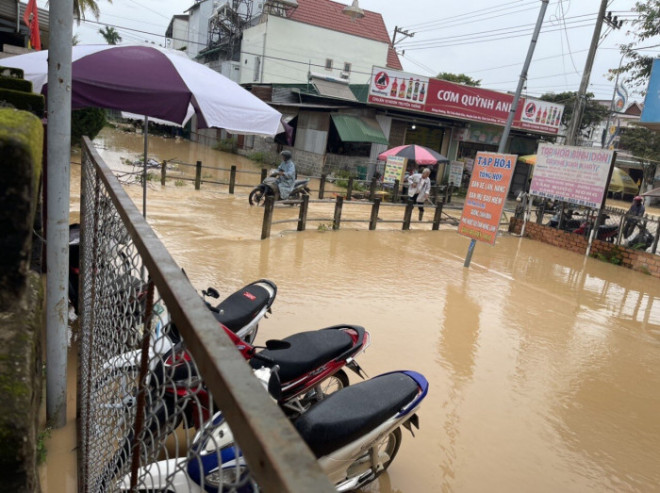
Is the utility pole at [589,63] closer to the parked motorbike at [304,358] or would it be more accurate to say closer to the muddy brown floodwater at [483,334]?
the muddy brown floodwater at [483,334]

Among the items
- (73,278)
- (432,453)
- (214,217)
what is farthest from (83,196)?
(214,217)

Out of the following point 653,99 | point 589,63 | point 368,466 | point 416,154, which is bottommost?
point 368,466

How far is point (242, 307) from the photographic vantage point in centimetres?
384

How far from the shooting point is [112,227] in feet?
6.57

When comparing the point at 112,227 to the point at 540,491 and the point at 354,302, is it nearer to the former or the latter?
the point at 540,491

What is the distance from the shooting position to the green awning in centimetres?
1923

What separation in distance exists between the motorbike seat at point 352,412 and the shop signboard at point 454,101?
1675 cm

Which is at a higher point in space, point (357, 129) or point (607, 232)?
point (357, 129)

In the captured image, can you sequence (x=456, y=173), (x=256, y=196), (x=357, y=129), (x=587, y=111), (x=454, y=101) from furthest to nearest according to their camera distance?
(x=587, y=111), (x=456, y=173), (x=454, y=101), (x=357, y=129), (x=256, y=196)

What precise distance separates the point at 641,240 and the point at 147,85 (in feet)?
34.0

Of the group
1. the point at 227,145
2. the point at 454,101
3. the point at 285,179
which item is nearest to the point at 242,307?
the point at 285,179

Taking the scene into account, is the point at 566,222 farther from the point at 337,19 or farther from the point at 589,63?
the point at 337,19

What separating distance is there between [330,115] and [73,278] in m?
17.5

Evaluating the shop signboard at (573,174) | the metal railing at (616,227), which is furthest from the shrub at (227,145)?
the metal railing at (616,227)
